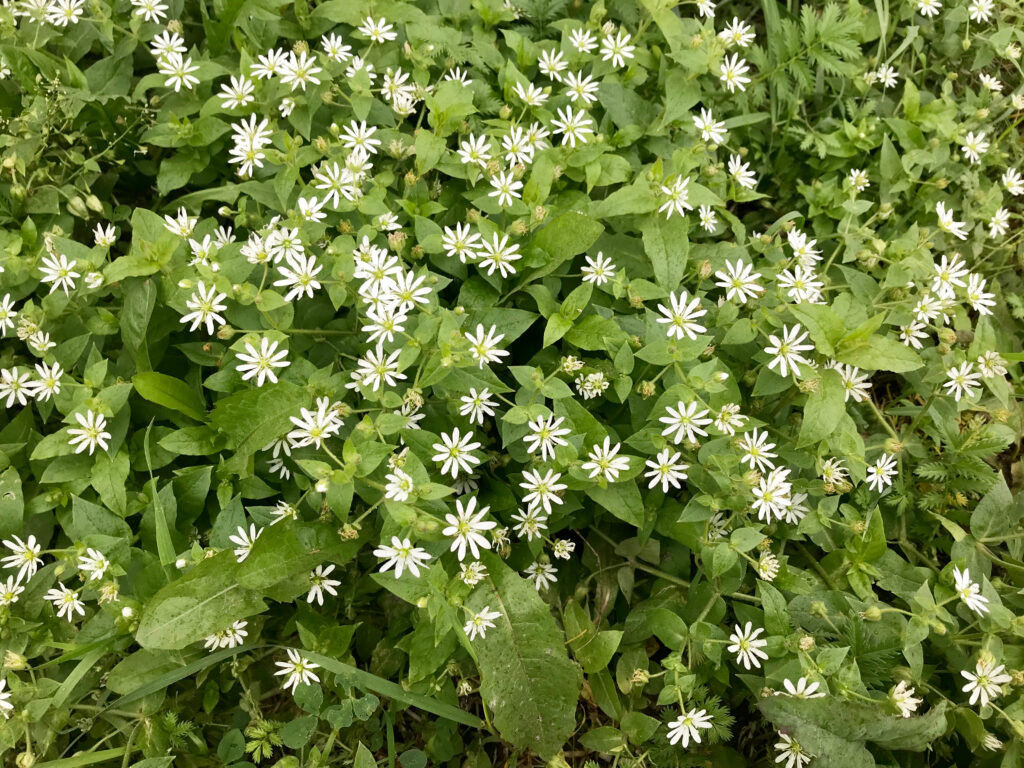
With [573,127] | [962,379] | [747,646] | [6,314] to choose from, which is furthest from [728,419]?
[6,314]

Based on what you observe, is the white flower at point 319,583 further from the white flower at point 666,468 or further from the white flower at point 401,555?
the white flower at point 666,468

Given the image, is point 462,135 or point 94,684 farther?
point 462,135

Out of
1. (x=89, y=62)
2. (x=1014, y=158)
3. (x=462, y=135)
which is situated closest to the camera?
(x=462, y=135)

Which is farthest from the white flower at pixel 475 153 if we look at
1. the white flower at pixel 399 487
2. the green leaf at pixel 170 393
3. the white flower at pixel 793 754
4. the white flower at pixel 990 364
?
the white flower at pixel 793 754

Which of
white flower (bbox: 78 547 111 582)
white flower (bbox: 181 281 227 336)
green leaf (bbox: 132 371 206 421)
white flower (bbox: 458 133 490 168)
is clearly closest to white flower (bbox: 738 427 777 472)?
white flower (bbox: 458 133 490 168)

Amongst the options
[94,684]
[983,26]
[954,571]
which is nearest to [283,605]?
[94,684]

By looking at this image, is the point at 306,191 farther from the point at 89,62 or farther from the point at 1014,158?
Answer: the point at 1014,158

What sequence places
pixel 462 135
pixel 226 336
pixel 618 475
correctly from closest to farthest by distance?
pixel 226 336 → pixel 618 475 → pixel 462 135
